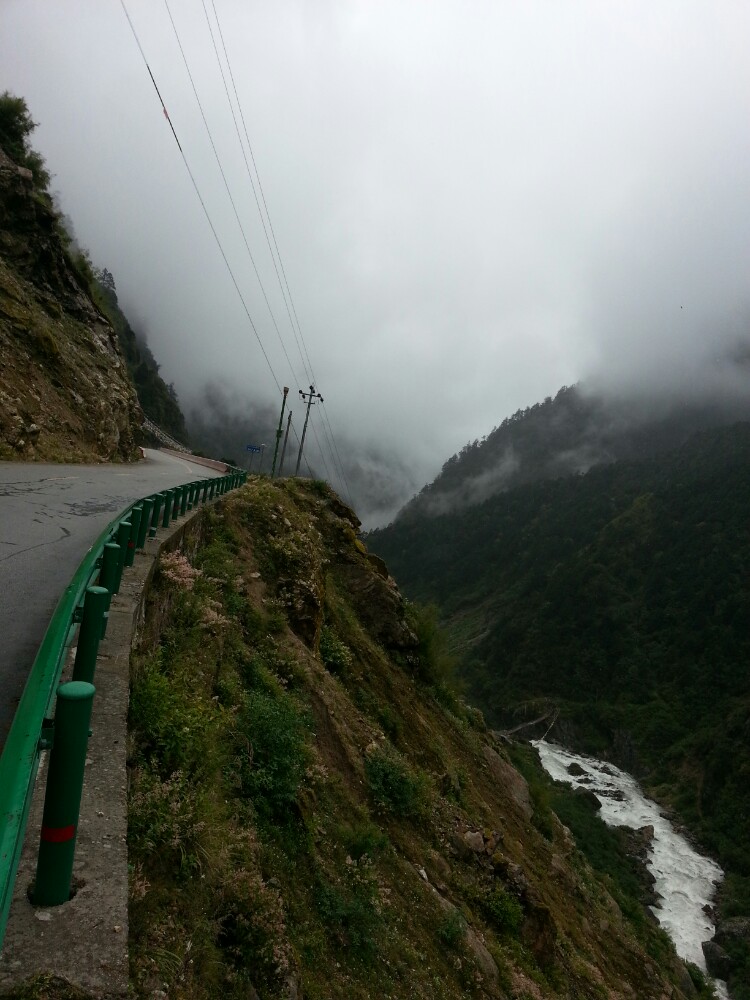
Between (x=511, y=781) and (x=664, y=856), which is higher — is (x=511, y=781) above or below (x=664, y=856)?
above

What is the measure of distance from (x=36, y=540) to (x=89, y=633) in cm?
581

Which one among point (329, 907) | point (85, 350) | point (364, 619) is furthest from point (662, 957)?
point (85, 350)

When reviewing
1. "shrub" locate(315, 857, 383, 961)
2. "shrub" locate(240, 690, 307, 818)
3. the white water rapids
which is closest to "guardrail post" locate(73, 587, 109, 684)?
"shrub" locate(240, 690, 307, 818)

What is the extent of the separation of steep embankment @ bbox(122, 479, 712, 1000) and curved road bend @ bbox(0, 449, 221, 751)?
95cm

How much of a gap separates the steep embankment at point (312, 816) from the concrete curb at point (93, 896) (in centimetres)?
41

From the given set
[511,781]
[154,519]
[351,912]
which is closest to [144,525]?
[154,519]

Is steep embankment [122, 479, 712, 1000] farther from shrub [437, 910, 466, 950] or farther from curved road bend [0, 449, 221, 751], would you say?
curved road bend [0, 449, 221, 751]

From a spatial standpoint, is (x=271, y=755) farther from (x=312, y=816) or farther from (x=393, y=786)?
(x=393, y=786)

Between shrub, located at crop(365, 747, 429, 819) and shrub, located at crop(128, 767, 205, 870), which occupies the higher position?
shrub, located at crop(128, 767, 205, 870)

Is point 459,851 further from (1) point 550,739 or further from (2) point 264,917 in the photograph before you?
(1) point 550,739

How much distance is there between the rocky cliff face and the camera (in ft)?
65.8

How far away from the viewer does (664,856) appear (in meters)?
71.2

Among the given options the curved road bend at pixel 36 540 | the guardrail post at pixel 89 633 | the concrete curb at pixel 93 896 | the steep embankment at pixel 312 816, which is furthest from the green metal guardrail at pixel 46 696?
the steep embankment at pixel 312 816

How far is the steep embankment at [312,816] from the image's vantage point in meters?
4.20
